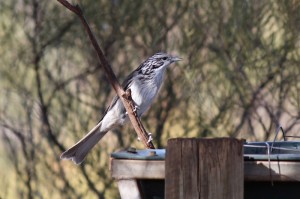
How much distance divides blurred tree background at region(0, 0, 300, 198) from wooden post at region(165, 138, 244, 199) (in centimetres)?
360

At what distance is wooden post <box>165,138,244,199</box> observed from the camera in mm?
2748

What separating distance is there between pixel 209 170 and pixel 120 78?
12.0 ft

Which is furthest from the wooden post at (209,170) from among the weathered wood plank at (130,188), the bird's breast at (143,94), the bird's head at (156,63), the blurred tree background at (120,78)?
the blurred tree background at (120,78)

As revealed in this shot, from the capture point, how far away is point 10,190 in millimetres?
6504

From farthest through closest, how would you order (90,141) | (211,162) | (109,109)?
(109,109) → (90,141) → (211,162)

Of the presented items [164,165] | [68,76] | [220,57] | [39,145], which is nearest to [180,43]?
[220,57]

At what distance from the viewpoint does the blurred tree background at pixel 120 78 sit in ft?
21.0

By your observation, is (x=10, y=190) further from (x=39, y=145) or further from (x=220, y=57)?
(x=220, y=57)

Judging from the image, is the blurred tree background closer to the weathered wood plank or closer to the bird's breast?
the bird's breast

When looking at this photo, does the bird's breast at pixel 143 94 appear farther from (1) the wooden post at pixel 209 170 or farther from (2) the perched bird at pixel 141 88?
(1) the wooden post at pixel 209 170

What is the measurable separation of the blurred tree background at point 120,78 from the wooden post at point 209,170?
11.8 ft

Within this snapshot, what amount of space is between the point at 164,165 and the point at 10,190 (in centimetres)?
376

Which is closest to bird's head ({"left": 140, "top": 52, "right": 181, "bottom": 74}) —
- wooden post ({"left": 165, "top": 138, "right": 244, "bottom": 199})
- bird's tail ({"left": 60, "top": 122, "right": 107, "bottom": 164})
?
bird's tail ({"left": 60, "top": 122, "right": 107, "bottom": 164})

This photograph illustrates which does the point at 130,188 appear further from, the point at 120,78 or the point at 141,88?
the point at 120,78
